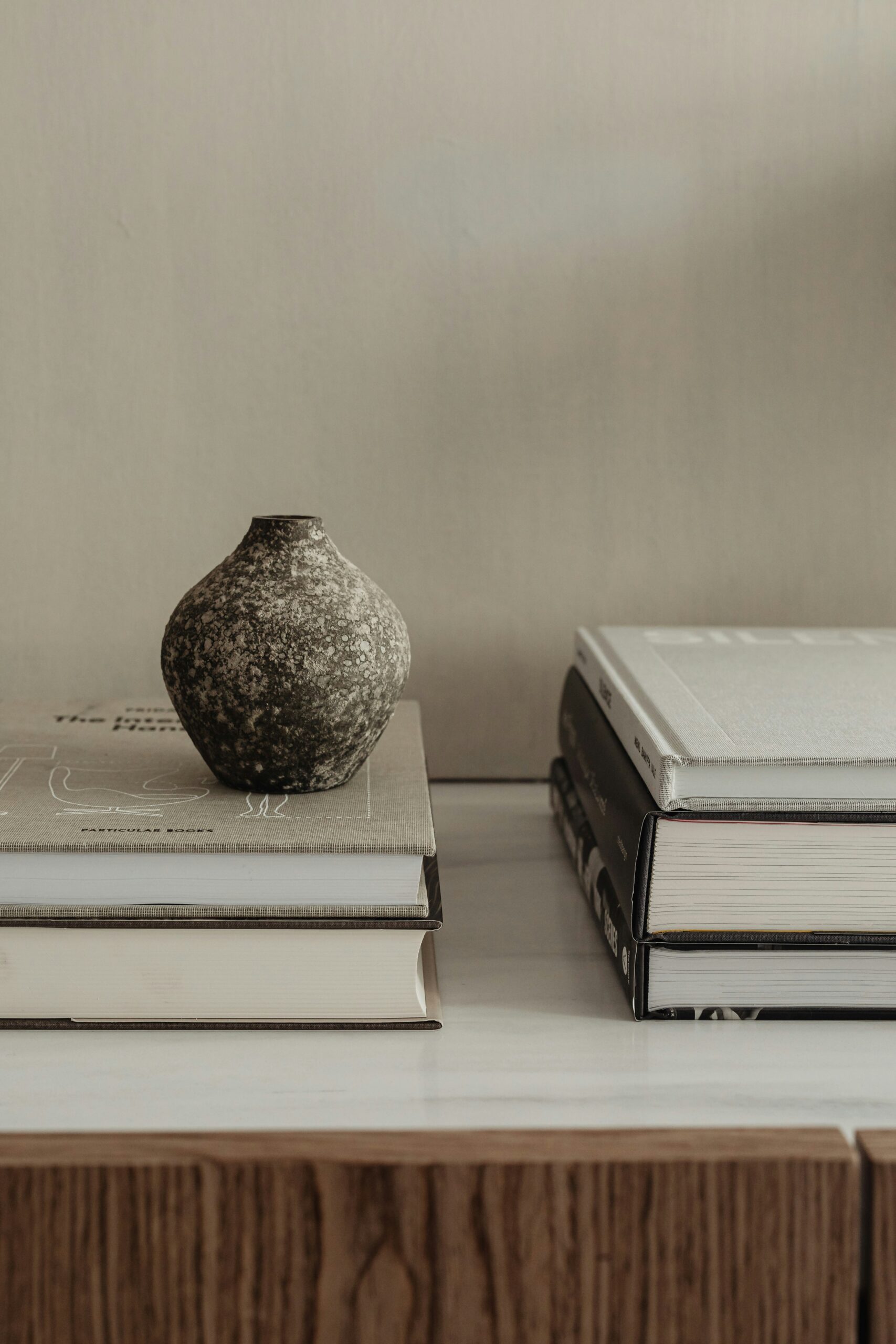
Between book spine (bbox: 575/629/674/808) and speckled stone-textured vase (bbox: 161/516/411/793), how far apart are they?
0.38 ft

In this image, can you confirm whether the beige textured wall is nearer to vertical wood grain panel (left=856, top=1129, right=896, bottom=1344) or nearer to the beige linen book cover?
the beige linen book cover

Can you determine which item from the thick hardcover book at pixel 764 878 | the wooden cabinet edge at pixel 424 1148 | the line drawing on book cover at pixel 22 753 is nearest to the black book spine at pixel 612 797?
the thick hardcover book at pixel 764 878

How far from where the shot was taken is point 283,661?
1.67 feet

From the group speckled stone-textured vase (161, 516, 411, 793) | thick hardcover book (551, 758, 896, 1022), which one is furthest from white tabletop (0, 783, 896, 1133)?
speckled stone-textured vase (161, 516, 411, 793)

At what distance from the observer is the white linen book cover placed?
471 millimetres

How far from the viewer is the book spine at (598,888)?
1.60 feet

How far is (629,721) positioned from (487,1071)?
0.61 ft

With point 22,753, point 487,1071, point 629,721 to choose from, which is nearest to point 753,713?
point 629,721

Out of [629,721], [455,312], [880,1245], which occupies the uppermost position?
[455,312]

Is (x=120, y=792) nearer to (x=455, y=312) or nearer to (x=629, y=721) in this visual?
(x=629, y=721)

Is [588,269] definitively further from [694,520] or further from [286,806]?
[286,806]

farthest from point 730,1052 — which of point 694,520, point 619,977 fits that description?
Result: point 694,520

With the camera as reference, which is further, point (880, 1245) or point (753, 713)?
point (753, 713)

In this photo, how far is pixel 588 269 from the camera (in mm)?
797
